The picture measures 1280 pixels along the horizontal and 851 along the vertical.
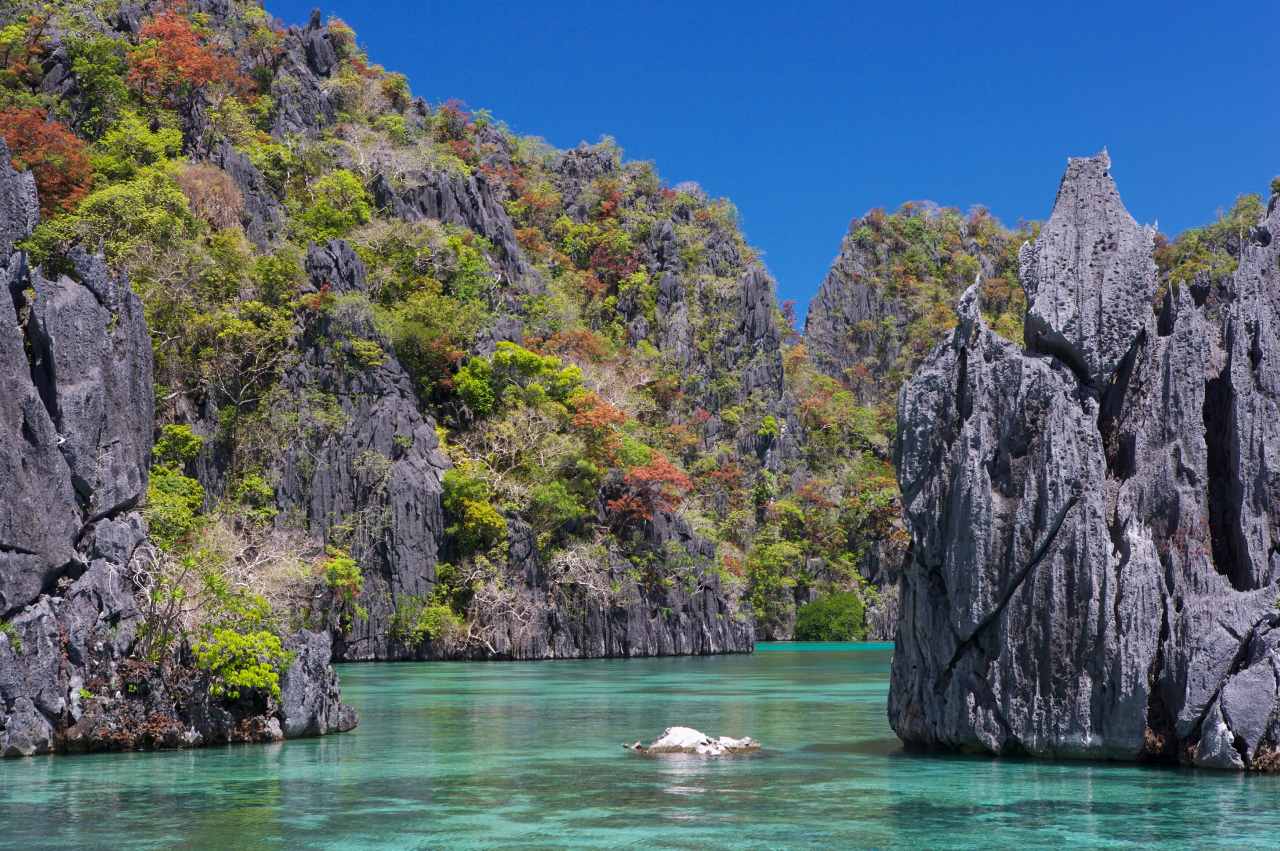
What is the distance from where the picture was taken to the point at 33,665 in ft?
54.2

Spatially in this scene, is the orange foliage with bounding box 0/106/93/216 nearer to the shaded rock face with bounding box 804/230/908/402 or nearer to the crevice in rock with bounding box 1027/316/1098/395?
the crevice in rock with bounding box 1027/316/1098/395

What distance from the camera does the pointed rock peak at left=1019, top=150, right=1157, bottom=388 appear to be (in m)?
15.9

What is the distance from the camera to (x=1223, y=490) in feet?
50.6

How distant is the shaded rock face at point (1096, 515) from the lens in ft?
47.1

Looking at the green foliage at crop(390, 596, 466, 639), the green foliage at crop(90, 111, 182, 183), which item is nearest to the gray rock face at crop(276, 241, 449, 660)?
the green foliage at crop(390, 596, 466, 639)

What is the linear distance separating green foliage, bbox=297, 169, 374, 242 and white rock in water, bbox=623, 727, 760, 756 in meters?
41.4

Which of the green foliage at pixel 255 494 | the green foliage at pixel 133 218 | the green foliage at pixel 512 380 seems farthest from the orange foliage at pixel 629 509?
the green foliage at pixel 133 218

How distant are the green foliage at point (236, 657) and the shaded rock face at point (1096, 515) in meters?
8.38

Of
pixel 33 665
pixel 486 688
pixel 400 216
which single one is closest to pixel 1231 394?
pixel 33 665

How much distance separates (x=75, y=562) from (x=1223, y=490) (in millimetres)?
14864

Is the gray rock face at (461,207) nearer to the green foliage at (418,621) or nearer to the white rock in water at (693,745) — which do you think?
the green foliage at (418,621)

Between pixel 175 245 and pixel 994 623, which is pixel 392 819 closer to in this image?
pixel 994 623

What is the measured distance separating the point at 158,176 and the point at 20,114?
5093mm

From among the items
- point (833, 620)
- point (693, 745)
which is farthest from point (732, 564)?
point (693, 745)
